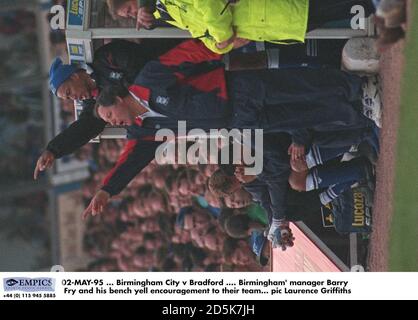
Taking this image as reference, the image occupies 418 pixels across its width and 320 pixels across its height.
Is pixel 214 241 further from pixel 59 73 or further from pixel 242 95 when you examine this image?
pixel 59 73

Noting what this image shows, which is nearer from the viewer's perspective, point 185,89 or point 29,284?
point 185,89

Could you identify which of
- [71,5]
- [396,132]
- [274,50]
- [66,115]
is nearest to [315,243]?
[396,132]

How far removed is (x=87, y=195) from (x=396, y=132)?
1601 mm

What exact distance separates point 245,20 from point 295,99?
0.48 metres

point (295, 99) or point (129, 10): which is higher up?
point (129, 10)

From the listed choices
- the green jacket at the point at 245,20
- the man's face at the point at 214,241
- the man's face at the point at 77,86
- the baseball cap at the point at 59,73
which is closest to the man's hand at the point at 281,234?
the man's face at the point at 214,241

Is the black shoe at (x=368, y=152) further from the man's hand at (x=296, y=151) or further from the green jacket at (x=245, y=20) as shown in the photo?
the green jacket at (x=245, y=20)

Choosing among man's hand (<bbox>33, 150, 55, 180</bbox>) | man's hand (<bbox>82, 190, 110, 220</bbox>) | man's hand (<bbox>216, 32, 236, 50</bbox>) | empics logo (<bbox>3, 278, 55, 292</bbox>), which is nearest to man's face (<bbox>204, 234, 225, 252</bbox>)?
man's hand (<bbox>82, 190, 110, 220</bbox>)

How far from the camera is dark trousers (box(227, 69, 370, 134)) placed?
13.4ft

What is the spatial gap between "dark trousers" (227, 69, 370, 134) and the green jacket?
19 cm

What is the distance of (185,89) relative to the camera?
161 inches

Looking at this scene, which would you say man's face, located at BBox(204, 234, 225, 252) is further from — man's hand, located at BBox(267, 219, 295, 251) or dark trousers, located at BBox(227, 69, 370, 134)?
dark trousers, located at BBox(227, 69, 370, 134)

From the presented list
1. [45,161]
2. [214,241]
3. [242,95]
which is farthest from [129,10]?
[214,241]

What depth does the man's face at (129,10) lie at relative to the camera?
13.5 ft
